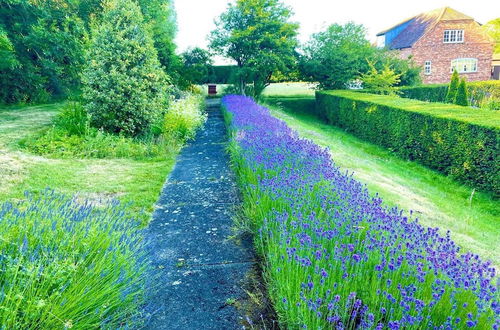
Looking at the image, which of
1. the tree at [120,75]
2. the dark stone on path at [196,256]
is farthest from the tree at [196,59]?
the dark stone on path at [196,256]

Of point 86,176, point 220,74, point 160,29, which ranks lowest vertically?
point 86,176

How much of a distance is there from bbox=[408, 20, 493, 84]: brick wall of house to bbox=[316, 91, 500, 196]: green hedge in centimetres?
2171

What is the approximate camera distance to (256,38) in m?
21.1

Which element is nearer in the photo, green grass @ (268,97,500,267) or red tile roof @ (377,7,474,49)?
green grass @ (268,97,500,267)

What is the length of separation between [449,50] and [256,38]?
19567 mm

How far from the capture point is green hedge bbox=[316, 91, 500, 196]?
23.1 feet

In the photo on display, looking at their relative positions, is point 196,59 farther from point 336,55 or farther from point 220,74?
point 336,55

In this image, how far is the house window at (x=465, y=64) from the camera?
3164cm

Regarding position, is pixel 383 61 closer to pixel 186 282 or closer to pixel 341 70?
pixel 341 70

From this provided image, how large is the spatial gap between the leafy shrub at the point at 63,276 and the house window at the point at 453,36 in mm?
35415

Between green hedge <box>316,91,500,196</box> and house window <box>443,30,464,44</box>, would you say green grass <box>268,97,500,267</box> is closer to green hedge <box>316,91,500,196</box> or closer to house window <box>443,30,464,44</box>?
green hedge <box>316,91,500,196</box>

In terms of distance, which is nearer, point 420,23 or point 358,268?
point 358,268

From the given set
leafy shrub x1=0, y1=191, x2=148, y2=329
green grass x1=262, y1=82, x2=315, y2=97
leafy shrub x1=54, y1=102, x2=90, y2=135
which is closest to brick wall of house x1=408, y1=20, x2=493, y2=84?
green grass x1=262, y1=82, x2=315, y2=97

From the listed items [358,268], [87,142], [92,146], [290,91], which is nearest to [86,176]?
[92,146]
